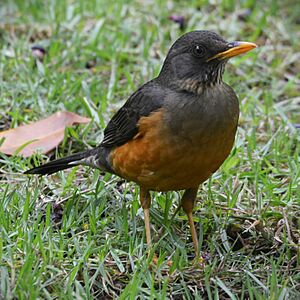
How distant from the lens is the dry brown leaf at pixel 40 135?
20.5ft

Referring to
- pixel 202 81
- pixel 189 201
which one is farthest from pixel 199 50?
pixel 189 201

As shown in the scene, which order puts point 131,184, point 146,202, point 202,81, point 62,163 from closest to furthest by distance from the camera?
point 202,81 < point 146,202 < point 62,163 < point 131,184

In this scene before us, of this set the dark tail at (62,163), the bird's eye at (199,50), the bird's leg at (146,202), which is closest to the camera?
the bird's eye at (199,50)

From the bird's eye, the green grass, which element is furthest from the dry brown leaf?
the bird's eye

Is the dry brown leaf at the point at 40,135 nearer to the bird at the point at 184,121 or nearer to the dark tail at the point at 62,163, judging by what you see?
the dark tail at the point at 62,163

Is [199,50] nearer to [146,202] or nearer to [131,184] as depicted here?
[146,202]

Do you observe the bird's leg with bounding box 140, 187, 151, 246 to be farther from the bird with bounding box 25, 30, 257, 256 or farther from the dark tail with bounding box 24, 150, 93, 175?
the dark tail with bounding box 24, 150, 93, 175

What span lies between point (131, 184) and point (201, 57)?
144 centimetres

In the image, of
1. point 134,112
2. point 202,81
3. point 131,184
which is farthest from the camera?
point 131,184

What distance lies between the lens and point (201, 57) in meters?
4.98

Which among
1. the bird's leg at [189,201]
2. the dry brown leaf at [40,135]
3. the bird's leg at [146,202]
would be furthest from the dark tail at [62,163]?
the bird's leg at [189,201]

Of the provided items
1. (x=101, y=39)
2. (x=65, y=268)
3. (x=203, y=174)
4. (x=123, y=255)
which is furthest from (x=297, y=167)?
(x=101, y=39)

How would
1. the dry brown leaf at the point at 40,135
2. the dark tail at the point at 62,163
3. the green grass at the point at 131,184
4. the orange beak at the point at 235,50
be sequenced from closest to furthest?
1. the green grass at the point at 131,184
2. the orange beak at the point at 235,50
3. the dark tail at the point at 62,163
4. the dry brown leaf at the point at 40,135

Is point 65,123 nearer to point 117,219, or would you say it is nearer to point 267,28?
point 117,219
